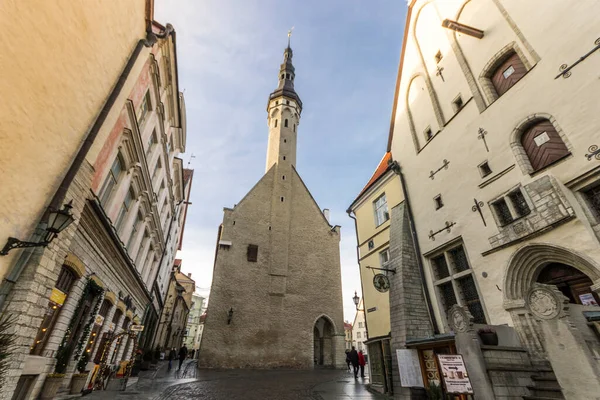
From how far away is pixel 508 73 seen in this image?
8.82 m

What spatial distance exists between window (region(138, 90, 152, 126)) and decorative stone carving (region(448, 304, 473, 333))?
11588 mm

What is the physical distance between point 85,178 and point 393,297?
9933 millimetres

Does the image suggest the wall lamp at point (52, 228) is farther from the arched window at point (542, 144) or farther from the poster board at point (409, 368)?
the arched window at point (542, 144)

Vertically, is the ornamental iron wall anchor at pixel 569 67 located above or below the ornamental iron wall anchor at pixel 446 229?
above

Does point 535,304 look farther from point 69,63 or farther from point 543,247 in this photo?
point 69,63

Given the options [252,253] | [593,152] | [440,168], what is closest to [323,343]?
[252,253]

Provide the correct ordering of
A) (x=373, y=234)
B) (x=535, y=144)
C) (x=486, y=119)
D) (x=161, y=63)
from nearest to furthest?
1. (x=535, y=144)
2. (x=486, y=119)
3. (x=161, y=63)
4. (x=373, y=234)

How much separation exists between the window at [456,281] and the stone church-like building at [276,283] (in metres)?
13.7

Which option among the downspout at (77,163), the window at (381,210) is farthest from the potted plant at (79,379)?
the window at (381,210)

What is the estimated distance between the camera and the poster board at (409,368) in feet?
24.9

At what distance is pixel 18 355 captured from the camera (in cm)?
484

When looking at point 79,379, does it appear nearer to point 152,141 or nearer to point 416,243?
point 152,141

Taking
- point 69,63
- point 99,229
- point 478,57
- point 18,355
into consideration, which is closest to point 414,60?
point 478,57

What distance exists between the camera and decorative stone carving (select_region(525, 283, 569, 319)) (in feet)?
15.4
